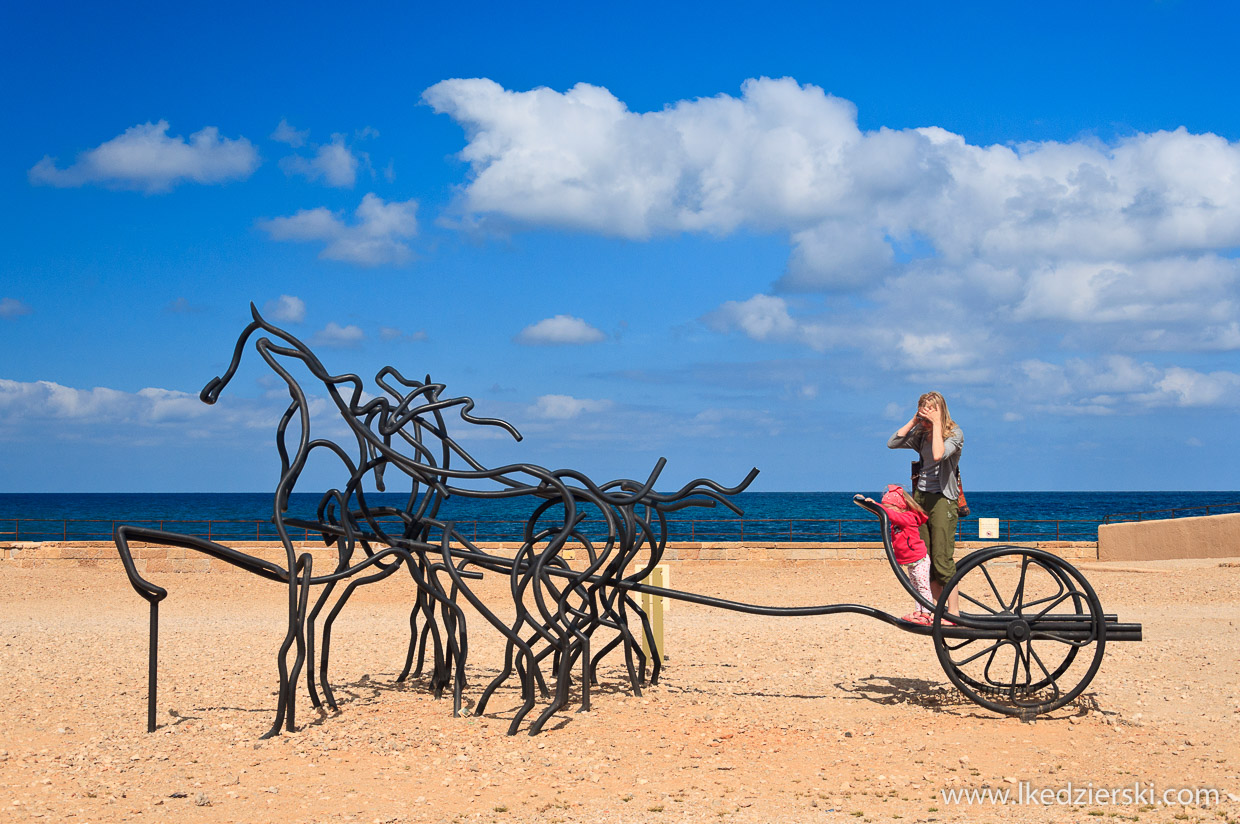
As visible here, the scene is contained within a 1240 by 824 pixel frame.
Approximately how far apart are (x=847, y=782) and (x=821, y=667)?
10.9ft

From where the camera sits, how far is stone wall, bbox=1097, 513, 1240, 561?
17.9 metres

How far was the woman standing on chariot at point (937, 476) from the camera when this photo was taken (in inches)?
253

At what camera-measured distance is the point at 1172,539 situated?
18516mm

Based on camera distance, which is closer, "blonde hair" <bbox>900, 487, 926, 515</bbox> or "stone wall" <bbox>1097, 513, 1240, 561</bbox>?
"blonde hair" <bbox>900, 487, 926, 515</bbox>

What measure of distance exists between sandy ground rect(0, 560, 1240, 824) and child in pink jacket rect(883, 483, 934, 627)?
769mm

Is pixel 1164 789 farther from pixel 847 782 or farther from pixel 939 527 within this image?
pixel 939 527

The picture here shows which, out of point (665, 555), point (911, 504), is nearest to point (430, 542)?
point (911, 504)

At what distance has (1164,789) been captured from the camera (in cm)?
491

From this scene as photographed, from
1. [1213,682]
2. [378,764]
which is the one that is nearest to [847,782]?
[378,764]

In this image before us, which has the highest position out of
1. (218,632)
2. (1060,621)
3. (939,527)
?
(939,527)

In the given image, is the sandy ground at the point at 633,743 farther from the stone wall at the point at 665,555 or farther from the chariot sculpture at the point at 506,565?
the stone wall at the point at 665,555

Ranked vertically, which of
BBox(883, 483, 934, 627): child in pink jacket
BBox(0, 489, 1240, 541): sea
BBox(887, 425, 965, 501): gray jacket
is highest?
BBox(887, 425, 965, 501): gray jacket

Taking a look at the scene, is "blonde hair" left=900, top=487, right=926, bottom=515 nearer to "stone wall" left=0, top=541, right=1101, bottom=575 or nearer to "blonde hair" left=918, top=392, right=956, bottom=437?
"blonde hair" left=918, top=392, right=956, bottom=437

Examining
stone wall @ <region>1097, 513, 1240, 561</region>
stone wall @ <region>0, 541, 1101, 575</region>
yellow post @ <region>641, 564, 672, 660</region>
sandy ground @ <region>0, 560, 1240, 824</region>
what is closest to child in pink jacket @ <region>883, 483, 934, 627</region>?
sandy ground @ <region>0, 560, 1240, 824</region>
